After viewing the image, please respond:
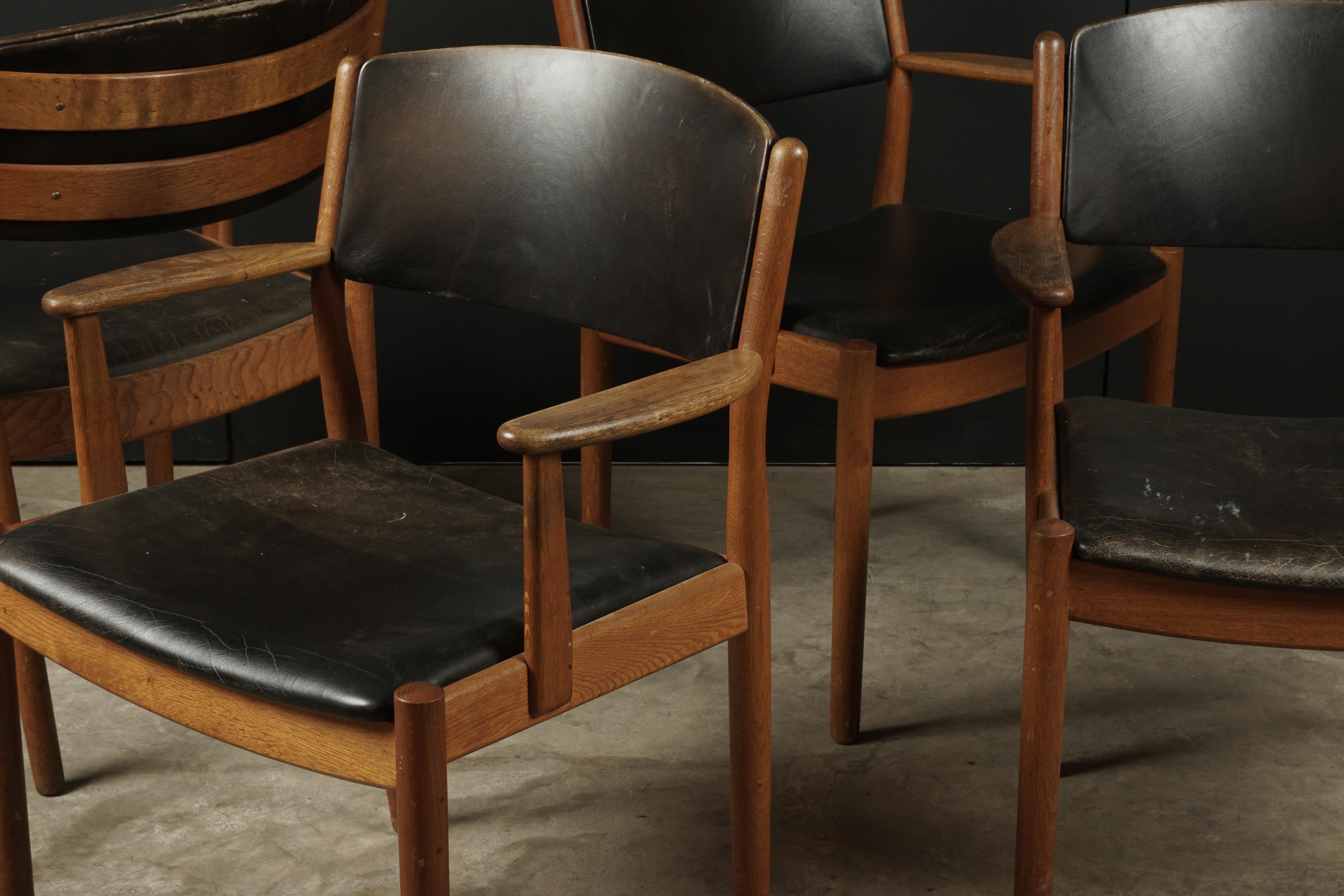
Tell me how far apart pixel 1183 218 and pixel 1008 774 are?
69cm

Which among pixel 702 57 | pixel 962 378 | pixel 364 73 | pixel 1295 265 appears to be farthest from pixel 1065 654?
pixel 1295 265

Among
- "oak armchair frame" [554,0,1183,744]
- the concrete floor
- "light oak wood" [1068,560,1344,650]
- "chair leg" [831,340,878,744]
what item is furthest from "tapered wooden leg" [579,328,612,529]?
"light oak wood" [1068,560,1344,650]

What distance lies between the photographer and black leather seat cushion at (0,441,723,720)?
106 cm

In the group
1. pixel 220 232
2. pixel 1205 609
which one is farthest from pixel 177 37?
pixel 1205 609

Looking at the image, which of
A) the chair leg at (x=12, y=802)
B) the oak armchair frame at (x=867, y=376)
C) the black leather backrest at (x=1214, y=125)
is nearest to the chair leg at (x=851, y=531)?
the oak armchair frame at (x=867, y=376)

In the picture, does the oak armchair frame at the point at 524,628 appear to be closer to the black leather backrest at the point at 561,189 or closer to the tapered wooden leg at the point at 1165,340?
the black leather backrest at the point at 561,189

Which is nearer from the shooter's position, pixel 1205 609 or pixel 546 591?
pixel 546 591

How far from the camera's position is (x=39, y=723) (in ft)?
5.37

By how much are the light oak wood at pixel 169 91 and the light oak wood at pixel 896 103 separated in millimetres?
836

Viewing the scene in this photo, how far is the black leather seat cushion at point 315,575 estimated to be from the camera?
3.49 ft

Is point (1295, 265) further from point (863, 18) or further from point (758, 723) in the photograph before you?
point (758, 723)

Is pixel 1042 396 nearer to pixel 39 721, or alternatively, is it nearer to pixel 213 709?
pixel 213 709

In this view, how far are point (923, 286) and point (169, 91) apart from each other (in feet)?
2.99

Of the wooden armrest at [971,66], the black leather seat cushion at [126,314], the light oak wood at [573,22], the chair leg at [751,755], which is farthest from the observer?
the wooden armrest at [971,66]
